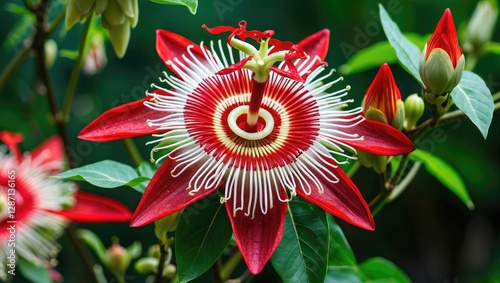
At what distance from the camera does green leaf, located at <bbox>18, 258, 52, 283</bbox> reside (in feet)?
2.93

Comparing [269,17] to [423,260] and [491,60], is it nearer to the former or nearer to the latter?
[491,60]

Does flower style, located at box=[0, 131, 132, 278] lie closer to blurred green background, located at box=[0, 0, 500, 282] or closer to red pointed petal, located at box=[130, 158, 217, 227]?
red pointed petal, located at box=[130, 158, 217, 227]

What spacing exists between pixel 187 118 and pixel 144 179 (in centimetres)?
7

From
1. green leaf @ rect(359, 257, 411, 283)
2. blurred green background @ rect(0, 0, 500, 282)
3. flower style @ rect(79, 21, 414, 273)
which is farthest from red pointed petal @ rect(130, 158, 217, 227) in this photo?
blurred green background @ rect(0, 0, 500, 282)

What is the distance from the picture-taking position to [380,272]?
842mm

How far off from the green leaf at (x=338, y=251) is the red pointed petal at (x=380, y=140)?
9 centimetres

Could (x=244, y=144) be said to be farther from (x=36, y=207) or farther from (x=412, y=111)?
(x=36, y=207)

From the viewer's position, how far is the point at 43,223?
3.02 ft

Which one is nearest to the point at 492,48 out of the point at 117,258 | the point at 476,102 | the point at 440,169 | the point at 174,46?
the point at 440,169

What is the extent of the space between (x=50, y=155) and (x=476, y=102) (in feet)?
2.05

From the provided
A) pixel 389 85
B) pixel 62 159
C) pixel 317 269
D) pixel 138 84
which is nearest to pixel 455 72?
pixel 389 85

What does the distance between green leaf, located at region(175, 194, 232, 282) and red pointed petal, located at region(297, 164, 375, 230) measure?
7 centimetres

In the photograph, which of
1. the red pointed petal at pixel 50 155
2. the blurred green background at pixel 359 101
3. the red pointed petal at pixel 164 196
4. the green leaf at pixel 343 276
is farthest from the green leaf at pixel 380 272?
the blurred green background at pixel 359 101

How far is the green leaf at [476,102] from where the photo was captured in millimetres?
580
